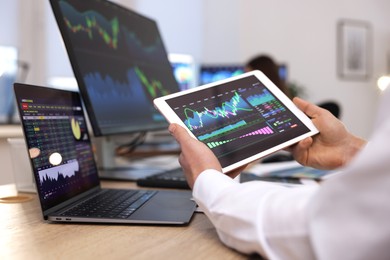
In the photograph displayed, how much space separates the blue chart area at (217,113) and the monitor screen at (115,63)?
304 mm

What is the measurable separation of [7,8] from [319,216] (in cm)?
326

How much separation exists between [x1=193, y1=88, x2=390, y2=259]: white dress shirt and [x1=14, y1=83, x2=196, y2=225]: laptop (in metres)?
0.17

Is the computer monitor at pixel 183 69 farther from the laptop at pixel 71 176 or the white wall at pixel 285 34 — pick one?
the laptop at pixel 71 176

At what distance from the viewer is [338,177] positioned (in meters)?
0.44

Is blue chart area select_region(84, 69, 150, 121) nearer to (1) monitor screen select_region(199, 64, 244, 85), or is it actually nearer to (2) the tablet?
(2) the tablet

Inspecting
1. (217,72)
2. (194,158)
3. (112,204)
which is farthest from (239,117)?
(217,72)

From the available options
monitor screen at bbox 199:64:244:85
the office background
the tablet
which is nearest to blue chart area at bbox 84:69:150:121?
the tablet

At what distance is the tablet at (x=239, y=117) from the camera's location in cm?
77

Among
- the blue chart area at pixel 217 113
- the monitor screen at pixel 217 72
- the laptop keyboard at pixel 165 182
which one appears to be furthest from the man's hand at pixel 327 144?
the monitor screen at pixel 217 72

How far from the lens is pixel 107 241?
1.96ft

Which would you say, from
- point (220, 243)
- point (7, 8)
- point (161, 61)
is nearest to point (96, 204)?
point (220, 243)

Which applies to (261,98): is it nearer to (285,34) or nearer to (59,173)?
(59,173)

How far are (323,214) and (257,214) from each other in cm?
10

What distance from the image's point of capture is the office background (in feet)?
13.8
